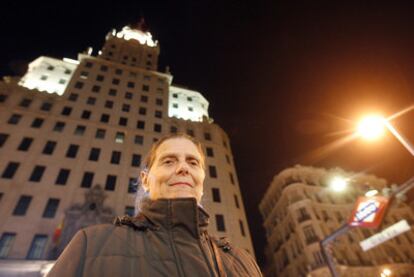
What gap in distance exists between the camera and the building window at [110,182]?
22291 millimetres

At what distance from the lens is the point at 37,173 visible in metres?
21.1

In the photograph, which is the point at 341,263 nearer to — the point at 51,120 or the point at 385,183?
the point at 385,183

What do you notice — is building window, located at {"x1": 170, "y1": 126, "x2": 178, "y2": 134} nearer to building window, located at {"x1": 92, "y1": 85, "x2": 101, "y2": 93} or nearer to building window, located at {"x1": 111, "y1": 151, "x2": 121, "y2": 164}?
building window, located at {"x1": 111, "y1": 151, "x2": 121, "y2": 164}

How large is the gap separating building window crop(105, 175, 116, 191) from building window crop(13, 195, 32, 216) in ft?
19.5

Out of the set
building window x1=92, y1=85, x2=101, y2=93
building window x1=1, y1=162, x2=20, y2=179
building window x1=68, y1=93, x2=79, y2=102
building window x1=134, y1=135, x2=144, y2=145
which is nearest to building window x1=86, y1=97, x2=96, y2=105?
building window x1=68, y1=93, x2=79, y2=102

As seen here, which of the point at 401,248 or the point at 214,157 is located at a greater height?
the point at 214,157

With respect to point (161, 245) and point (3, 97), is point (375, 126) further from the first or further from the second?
point (3, 97)

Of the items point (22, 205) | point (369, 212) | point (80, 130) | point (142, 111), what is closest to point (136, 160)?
point (80, 130)

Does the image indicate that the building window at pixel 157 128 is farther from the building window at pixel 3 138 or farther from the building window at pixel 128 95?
the building window at pixel 3 138

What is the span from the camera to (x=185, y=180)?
2.40 metres

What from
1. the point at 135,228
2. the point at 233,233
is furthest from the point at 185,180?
the point at 233,233

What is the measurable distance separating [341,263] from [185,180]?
1326 inches

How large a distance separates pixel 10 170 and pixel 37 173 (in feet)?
6.60

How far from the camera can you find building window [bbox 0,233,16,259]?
53.2 feet
